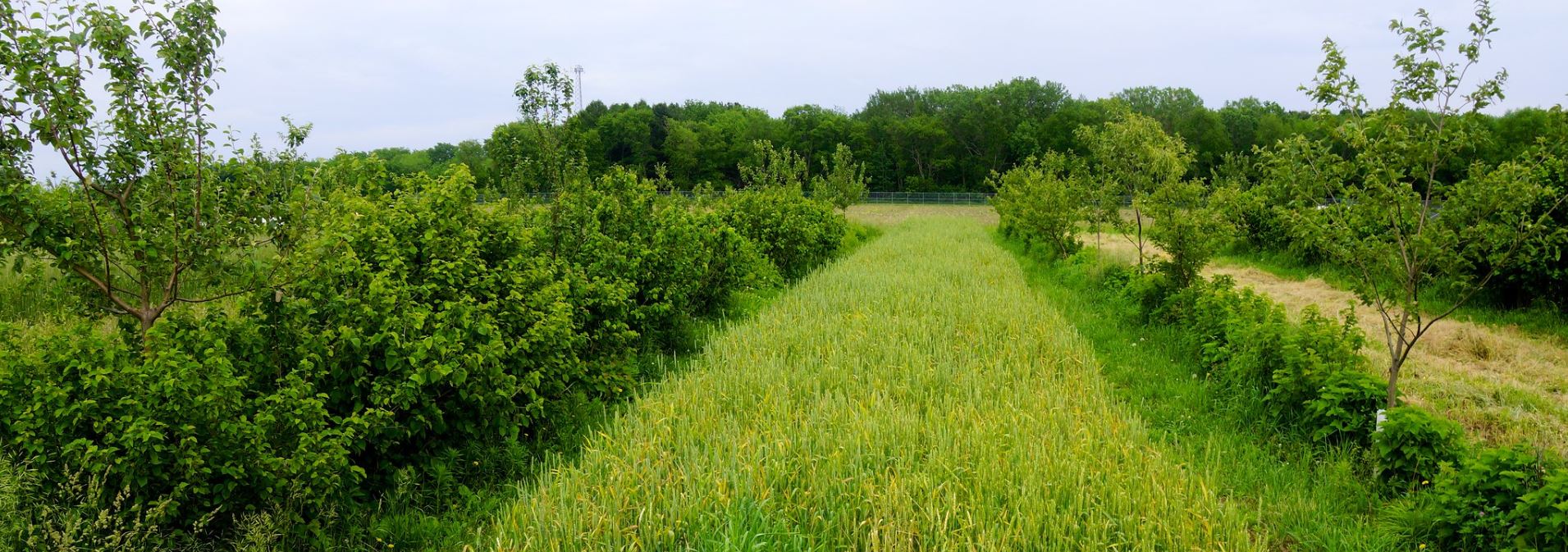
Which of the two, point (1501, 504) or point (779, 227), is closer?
point (1501, 504)

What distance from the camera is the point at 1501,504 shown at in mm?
3500

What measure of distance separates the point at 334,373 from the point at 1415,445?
20.0ft

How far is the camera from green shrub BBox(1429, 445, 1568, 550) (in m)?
3.16

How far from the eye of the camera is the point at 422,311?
414 cm

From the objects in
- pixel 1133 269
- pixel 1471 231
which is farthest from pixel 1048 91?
pixel 1471 231

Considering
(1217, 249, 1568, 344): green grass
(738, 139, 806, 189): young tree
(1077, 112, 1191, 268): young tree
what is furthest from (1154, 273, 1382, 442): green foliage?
(738, 139, 806, 189): young tree

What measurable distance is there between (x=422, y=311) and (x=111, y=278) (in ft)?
5.39

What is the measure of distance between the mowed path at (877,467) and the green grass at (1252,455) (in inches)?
10.7

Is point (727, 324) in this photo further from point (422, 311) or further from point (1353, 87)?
point (1353, 87)

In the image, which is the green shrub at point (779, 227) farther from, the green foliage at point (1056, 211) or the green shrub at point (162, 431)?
the green shrub at point (162, 431)

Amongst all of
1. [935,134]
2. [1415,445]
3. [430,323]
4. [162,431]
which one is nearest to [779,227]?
[430,323]

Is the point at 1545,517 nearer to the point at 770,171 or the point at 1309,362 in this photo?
the point at 1309,362

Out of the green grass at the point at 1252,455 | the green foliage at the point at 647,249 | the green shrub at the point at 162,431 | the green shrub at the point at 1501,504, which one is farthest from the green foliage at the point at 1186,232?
the green shrub at the point at 162,431

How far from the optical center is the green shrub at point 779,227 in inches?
525
